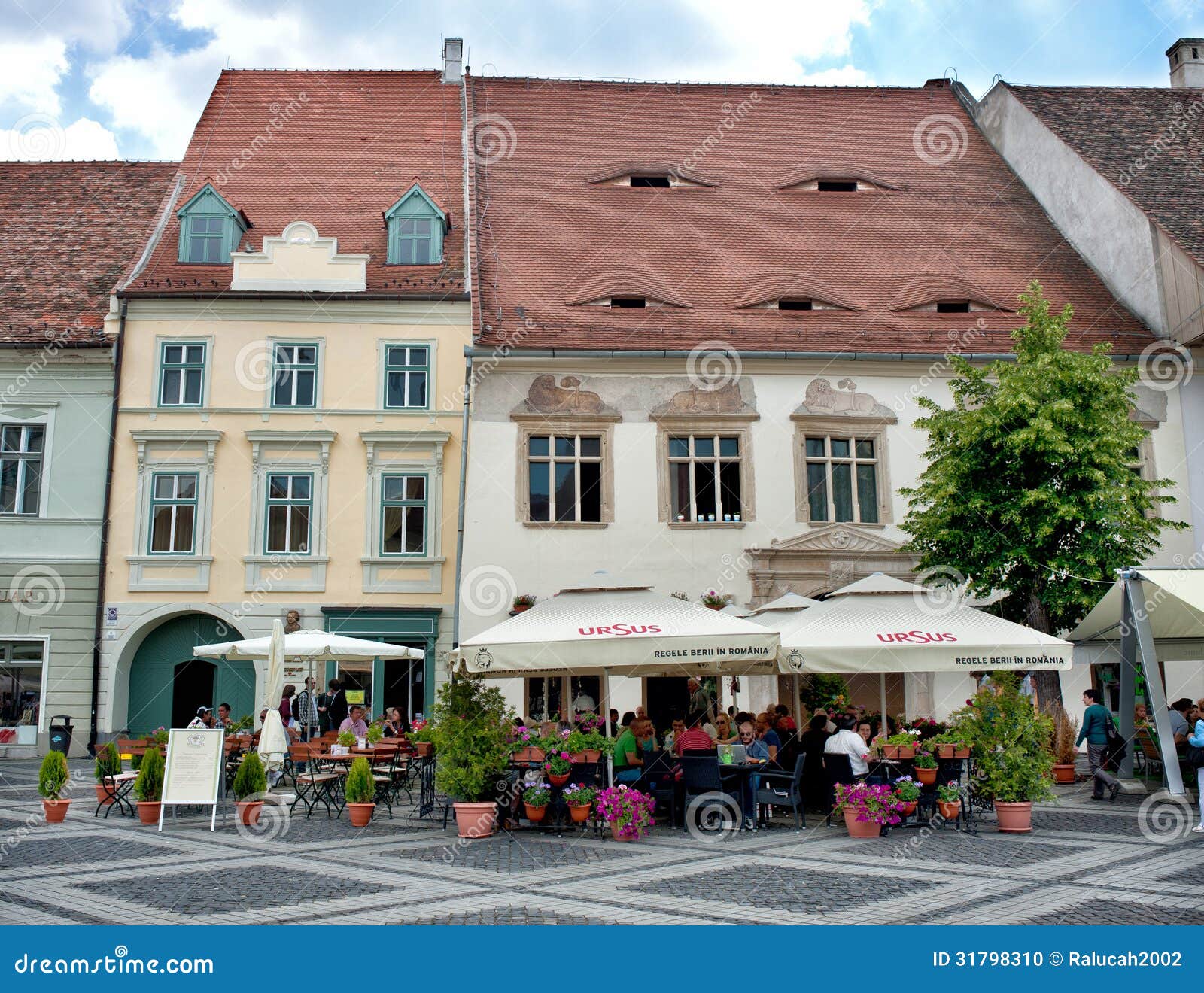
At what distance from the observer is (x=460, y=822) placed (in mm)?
12320

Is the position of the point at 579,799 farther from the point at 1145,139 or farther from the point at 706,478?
the point at 1145,139

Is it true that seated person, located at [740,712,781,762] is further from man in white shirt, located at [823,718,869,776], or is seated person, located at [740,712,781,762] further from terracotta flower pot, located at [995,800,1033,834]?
terracotta flower pot, located at [995,800,1033,834]

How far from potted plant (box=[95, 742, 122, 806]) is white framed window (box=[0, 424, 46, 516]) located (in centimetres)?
1076

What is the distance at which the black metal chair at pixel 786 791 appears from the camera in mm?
12789

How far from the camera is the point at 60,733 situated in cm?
2205

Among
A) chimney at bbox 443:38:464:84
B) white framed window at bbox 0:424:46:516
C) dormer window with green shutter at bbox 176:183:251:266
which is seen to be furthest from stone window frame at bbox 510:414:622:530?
chimney at bbox 443:38:464:84

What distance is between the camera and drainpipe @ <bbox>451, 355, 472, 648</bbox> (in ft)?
71.6

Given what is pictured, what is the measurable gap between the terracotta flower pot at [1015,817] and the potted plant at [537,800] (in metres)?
4.71

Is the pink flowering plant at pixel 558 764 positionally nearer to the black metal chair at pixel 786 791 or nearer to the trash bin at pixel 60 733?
the black metal chair at pixel 786 791

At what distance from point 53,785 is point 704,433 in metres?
13.1

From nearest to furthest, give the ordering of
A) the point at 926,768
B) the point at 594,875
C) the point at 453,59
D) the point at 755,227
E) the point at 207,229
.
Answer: the point at 594,875 → the point at 926,768 → the point at 207,229 → the point at 755,227 → the point at 453,59

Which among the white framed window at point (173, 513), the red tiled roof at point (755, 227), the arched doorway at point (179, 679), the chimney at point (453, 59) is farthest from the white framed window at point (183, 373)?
the chimney at point (453, 59)

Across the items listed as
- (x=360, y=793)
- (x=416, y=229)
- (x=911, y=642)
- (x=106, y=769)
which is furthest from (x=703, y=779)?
(x=416, y=229)

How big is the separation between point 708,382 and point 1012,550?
687 cm
